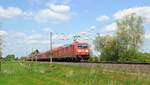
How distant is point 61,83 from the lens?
3262cm

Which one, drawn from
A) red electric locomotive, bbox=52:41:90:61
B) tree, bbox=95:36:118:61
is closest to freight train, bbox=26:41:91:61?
red electric locomotive, bbox=52:41:90:61

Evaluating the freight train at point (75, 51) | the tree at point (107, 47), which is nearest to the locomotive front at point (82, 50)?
the freight train at point (75, 51)

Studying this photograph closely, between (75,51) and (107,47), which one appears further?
(107,47)

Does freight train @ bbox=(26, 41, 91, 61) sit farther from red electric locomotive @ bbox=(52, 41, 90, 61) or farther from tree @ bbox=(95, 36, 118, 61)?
tree @ bbox=(95, 36, 118, 61)

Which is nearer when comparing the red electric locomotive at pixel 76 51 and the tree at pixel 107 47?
the red electric locomotive at pixel 76 51

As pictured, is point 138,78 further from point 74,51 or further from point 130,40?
point 130,40

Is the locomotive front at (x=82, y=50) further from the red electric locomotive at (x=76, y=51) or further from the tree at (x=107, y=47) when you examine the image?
the tree at (x=107, y=47)

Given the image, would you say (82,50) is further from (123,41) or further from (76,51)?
(123,41)

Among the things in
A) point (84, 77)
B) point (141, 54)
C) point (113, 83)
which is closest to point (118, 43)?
point (141, 54)

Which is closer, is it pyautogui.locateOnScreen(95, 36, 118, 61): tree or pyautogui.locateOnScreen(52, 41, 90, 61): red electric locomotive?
pyautogui.locateOnScreen(52, 41, 90, 61): red electric locomotive

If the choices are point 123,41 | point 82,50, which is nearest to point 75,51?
point 82,50

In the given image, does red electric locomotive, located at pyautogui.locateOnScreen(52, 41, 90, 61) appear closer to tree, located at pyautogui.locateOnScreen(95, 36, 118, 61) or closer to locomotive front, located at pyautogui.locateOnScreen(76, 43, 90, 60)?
locomotive front, located at pyautogui.locateOnScreen(76, 43, 90, 60)

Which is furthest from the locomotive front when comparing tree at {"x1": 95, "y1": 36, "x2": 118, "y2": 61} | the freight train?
tree at {"x1": 95, "y1": 36, "x2": 118, "y2": 61}

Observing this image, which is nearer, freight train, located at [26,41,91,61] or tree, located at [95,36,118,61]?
freight train, located at [26,41,91,61]
